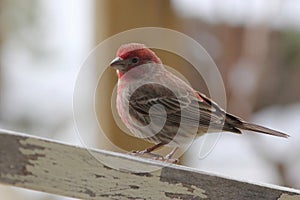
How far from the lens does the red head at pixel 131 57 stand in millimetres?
1355

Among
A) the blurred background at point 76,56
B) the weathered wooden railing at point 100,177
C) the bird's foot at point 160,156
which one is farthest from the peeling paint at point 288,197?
the blurred background at point 76,56

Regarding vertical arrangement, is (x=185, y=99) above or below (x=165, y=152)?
above

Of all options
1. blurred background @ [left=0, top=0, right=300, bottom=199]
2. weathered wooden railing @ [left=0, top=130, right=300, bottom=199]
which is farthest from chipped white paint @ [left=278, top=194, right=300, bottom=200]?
blurred background @ [left=0, top=0, right=300, bottom=199]

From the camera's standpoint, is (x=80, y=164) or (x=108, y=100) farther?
(x=108, y=100)

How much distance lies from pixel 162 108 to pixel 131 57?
0.17m

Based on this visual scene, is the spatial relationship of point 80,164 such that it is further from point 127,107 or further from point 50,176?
point 127,107

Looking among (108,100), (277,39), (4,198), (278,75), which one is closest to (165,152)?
(108,100)

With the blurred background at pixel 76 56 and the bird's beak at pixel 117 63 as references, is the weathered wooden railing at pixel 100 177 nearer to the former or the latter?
the bird's beak at pixel 117 63

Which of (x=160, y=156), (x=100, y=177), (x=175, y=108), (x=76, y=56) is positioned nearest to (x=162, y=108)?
(x=175, y=108)

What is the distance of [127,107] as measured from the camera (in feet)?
4.97

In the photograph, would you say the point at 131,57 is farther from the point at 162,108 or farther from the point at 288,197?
the point at 288,197

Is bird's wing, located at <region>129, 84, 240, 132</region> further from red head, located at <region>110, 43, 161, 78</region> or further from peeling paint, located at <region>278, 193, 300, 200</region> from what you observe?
peeling paint, located at <region>278, 193, 300, 200</region>

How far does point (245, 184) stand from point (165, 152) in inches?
13.1

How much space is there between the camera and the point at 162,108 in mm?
1500
